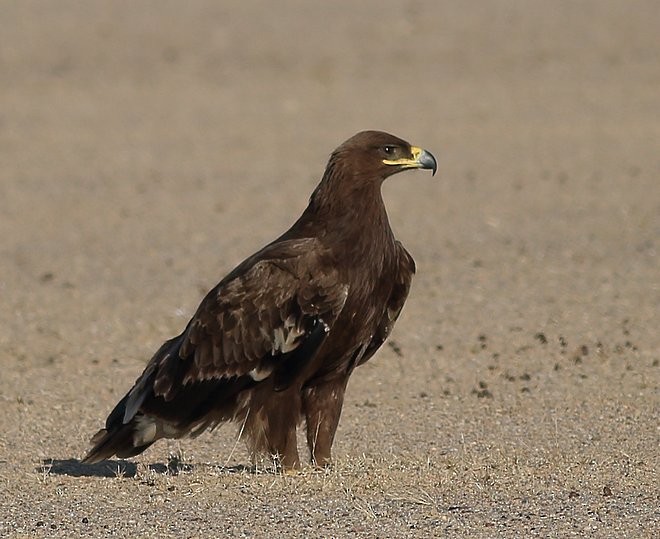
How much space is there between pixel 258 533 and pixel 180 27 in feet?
93.0

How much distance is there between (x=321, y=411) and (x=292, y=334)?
2.03 ft

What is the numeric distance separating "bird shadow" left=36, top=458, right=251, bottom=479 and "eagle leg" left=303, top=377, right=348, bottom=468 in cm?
39

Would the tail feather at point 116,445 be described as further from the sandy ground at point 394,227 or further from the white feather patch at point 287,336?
the white feather patch at point 287,336

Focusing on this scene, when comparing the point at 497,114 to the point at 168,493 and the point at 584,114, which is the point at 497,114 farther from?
the point at 168,493

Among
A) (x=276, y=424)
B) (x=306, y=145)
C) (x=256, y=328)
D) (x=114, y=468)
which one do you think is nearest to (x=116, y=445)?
(x=114, y=468)

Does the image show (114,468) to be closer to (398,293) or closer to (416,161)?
(398,293)

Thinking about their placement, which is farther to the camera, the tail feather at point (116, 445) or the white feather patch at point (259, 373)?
the tail feather at point (116, 445)

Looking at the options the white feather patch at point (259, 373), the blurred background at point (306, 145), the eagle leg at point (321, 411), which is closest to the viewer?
the white feather patch at point (259, 373)

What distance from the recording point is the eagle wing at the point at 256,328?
325 inches

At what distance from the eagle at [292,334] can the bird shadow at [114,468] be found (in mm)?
167

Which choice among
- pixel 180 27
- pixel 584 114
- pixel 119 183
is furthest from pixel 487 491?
pixel 180 27

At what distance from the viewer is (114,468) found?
9133 mm

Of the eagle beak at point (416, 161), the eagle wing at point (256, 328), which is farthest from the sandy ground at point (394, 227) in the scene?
the eagle beak at point (416, 161)

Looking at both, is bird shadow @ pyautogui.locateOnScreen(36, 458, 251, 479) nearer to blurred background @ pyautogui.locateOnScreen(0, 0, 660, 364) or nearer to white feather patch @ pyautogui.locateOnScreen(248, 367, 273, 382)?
white feather patch @ pyautogui.locateOnScreen(248, 367, 273, 382)
